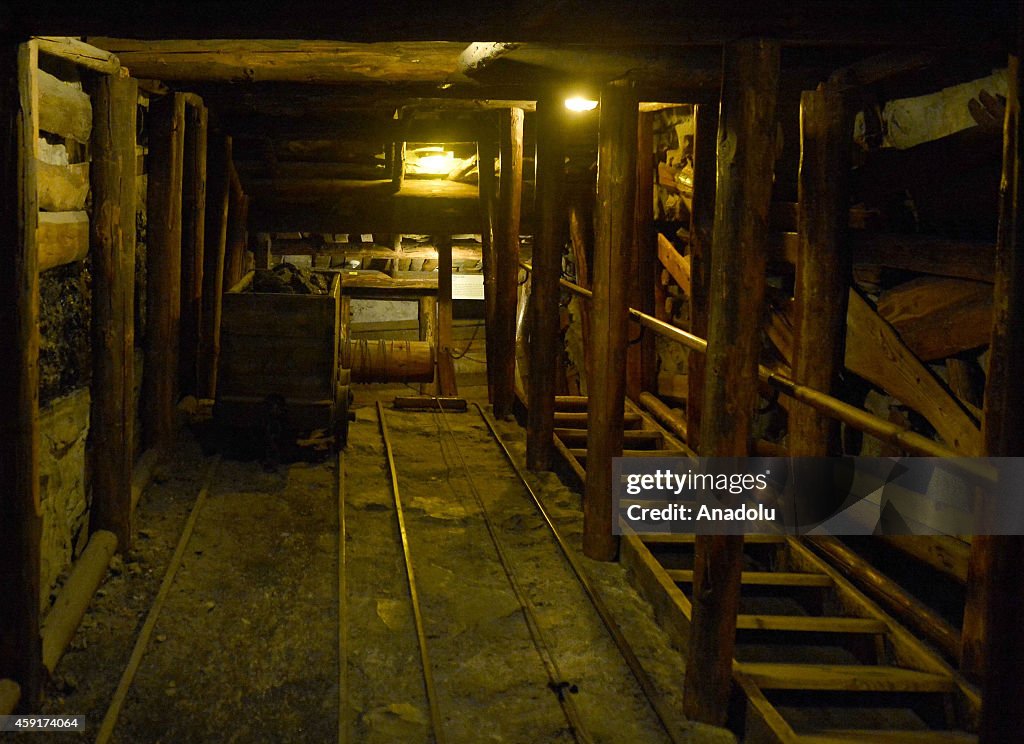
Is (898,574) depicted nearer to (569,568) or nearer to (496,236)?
(569,568)

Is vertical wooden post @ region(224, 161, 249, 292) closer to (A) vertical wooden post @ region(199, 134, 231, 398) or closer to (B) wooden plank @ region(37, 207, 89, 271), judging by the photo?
(A) vertical wooden post @ region(199, 134, 231, 398)

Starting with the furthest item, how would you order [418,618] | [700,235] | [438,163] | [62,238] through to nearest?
[438,163] < [700,235] < [418,618] < [62,238]

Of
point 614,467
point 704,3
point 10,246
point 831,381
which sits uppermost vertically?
point 704,3

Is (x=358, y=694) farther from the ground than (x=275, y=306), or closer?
closer

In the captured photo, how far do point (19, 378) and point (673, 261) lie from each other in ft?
21.4

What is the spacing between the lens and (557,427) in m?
8.99

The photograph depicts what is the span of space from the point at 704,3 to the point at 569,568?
365 cm

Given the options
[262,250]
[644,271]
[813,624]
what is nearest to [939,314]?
[813,624]

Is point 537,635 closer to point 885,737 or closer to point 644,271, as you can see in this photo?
point 885,737

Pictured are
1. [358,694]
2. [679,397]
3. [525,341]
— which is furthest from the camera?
[525,341]

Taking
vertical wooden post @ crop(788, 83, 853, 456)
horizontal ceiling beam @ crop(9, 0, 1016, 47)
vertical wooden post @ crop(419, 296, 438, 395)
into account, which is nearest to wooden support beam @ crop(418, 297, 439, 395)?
vertical wooden post @ crop(419, 296, 438, 395)

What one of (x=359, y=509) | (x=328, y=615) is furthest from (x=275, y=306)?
(x=328, y=615)

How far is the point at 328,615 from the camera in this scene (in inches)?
213

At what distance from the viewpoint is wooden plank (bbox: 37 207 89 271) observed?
4.79 m
